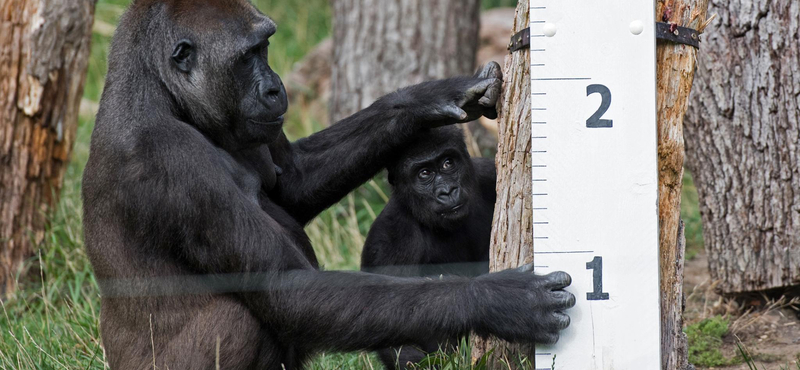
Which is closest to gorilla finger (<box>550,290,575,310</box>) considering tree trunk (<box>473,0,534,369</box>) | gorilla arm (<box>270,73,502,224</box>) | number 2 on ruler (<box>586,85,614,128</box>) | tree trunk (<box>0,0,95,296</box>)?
tree trunk (<box>473,0,534,369</box>)

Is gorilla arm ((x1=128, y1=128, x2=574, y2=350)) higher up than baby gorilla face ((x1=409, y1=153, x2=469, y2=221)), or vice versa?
baby gorilla face ((x1=409, y1=153, x2=469, y2=221))

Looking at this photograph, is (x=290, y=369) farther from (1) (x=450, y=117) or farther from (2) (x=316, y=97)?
(2) (x=316, y=97)

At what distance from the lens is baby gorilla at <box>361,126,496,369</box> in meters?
4.00

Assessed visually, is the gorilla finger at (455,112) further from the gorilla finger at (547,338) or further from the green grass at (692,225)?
the green grass at (692,225)

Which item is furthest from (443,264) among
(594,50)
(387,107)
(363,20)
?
(363,20)

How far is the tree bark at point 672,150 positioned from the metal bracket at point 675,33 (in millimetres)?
21

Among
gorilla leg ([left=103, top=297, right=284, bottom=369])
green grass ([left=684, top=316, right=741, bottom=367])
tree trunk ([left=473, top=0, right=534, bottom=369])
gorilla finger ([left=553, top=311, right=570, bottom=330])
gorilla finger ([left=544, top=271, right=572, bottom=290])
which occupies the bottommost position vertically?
green grass ([left=684, top=316, right=741, bottom=367])

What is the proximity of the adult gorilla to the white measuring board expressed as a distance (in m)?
0.11

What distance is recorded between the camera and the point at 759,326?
4.37 meters

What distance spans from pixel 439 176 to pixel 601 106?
4.58ft

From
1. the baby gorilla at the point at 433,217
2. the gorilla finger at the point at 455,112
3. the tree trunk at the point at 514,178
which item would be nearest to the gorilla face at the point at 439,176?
the baby gorilla at the point at 433,217

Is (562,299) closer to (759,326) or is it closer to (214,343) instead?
(214,343)

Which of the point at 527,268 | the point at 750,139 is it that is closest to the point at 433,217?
the point at 527,268

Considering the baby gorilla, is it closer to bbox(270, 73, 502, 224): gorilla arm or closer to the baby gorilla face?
the baby gorilla face
